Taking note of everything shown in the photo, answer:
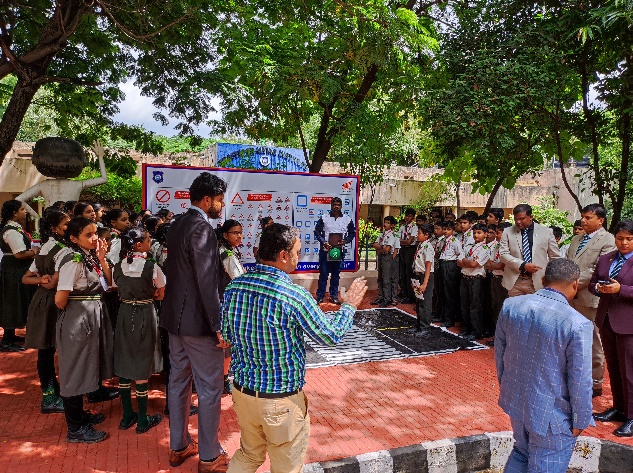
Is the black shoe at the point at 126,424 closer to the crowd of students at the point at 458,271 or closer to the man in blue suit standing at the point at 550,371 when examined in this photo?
the man in blue suit standing at the point at 550,371

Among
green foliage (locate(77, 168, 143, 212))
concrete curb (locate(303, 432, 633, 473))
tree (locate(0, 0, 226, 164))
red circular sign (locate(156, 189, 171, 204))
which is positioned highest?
tree (locate(0, 0, 226, 164))

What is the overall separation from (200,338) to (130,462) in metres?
1.22

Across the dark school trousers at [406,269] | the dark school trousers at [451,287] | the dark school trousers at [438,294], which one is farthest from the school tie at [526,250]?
the dark school trousers at [406,269]

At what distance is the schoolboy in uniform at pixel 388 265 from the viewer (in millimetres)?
9797

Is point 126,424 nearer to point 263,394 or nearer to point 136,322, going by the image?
point 136,322

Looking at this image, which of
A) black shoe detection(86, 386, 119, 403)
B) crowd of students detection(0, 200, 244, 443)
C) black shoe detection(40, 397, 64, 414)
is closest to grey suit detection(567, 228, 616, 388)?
crowd of students detection(0, 200, 244, 443)

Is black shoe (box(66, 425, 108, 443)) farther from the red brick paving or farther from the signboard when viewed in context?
the signboard

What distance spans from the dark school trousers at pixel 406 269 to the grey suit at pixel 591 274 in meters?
4.30

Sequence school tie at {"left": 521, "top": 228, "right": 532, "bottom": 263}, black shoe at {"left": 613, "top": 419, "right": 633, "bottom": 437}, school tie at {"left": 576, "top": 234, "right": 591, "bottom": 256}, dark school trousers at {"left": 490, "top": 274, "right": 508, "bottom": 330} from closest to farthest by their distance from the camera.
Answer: black shoe at {"left": 613, "top": 419, "right": 633, "bottom": 437} → school tie at {"left": 576, "top": 234, "right": 591, "bottom": 256} → school tie at {"left": 521, "top": 228, "right": 532, "bottom": 263} → dark school trousers at {"left": 490, "top": 274, "right": 508, "bottom": 330}

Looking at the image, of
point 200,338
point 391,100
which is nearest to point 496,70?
point 391,100

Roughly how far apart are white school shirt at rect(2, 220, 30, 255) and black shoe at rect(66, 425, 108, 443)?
308 centimetres

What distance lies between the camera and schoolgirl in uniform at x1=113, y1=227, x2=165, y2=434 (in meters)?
4.34

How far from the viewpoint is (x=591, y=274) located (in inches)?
217

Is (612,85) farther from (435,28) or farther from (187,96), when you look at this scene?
(187,96)
